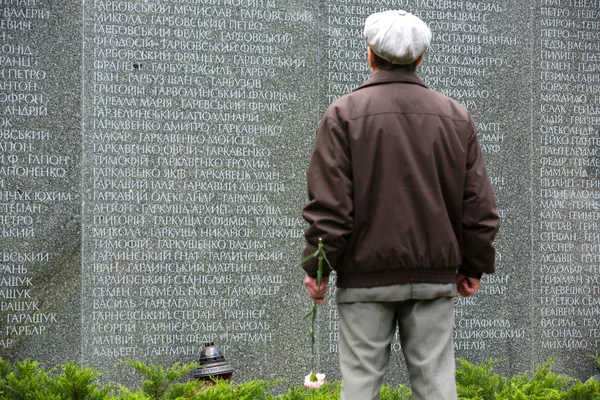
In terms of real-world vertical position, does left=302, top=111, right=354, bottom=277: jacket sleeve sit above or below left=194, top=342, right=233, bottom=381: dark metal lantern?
above

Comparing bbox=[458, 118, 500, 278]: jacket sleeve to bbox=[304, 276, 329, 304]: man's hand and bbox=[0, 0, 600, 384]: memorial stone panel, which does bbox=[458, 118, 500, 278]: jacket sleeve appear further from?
bbox=[0, 0, 600, 384]: memorial stone panel

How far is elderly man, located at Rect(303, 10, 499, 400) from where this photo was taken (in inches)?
134

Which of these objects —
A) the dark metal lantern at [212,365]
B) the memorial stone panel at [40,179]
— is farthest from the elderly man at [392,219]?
the memorial stone panel at [40,179]

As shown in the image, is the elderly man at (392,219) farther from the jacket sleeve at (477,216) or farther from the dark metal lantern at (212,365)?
the dark metal lantern at (212,365)

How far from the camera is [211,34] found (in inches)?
254

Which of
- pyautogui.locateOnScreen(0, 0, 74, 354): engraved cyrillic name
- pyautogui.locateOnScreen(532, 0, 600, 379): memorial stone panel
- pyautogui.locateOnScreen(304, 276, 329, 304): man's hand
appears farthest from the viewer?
pyautogui.locateOnScreen(532, 0, 600, 379): memorial stone panel

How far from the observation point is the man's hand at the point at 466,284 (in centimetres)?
373

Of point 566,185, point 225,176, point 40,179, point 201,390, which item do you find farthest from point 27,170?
point 566,185

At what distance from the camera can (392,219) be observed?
341 cm

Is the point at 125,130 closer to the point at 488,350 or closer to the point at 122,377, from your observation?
the point at 122,377

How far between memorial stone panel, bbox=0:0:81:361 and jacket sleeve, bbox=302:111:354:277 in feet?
10.7

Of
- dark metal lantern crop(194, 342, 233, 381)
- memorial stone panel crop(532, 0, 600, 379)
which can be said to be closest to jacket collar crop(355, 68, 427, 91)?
dark metal lantern crop(194, 342, 233, 381)

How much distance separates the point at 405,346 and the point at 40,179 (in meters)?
3.68

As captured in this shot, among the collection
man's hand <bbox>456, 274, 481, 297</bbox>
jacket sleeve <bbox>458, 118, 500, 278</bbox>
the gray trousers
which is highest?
jacket sleeve <bbox>458, 118, 500, 278</bbox>
